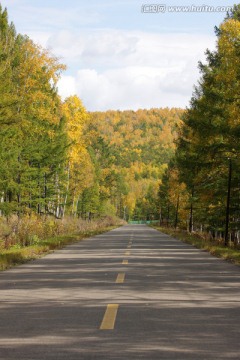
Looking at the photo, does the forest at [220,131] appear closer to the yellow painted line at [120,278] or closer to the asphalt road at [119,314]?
the yellow painted line at [120,278]

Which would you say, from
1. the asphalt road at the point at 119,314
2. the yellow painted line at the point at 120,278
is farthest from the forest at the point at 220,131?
the asphalt road at the point at 119,314

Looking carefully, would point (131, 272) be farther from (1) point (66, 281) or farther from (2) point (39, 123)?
(2) point (39, 123)

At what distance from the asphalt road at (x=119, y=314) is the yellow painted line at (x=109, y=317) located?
1 cm

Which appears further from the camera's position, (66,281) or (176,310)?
(66,281)

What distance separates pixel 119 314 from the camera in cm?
884

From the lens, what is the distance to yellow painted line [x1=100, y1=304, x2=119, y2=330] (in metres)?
7.86

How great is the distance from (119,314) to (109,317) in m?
0.32

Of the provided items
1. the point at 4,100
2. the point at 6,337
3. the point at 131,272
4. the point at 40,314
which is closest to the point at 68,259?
the point at 131,272

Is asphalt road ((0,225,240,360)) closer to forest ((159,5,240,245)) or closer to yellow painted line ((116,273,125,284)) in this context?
yellow painted line ((116,273,125,284))

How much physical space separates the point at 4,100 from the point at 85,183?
3796 cm

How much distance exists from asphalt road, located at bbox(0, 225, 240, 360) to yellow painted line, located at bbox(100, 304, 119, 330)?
1 centimetres

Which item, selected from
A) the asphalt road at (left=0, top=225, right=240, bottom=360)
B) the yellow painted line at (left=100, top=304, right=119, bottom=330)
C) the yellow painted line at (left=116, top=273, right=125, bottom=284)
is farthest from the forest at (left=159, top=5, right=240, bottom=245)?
the yellow painted line at (left=100, top=304, right=119, bottom=330)

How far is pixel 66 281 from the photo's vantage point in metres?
13.5

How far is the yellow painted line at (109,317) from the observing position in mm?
7855
